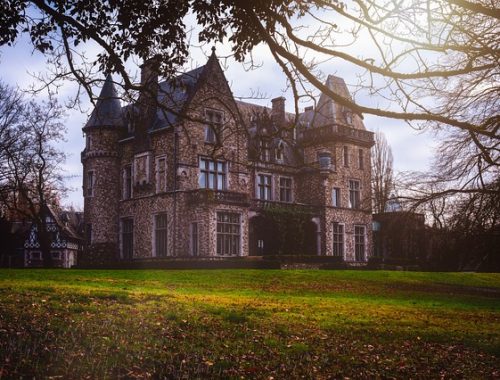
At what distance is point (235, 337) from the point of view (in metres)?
10.2

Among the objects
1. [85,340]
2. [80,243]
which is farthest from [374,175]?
[85,340]

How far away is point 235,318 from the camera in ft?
39.4

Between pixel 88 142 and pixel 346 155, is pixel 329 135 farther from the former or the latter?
pixel 88 142

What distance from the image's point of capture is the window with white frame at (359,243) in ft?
152

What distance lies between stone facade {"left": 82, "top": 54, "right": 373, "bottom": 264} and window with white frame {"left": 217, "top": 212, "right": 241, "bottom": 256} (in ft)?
0.22

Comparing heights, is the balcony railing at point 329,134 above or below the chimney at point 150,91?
above

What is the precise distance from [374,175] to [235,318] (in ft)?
156

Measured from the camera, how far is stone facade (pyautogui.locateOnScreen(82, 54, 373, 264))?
35500 millimetres

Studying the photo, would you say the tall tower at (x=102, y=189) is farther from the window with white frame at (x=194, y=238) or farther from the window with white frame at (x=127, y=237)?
the window with white frame at (x=194, y=238)

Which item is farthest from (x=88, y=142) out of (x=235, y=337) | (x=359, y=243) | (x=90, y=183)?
(x=235, y=337)

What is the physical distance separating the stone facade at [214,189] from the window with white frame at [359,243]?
81 mm

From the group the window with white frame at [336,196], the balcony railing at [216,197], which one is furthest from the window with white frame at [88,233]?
the window with white frame at [336,196]

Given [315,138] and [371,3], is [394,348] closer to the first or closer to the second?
[371,3]

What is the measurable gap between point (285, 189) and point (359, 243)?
791cm
